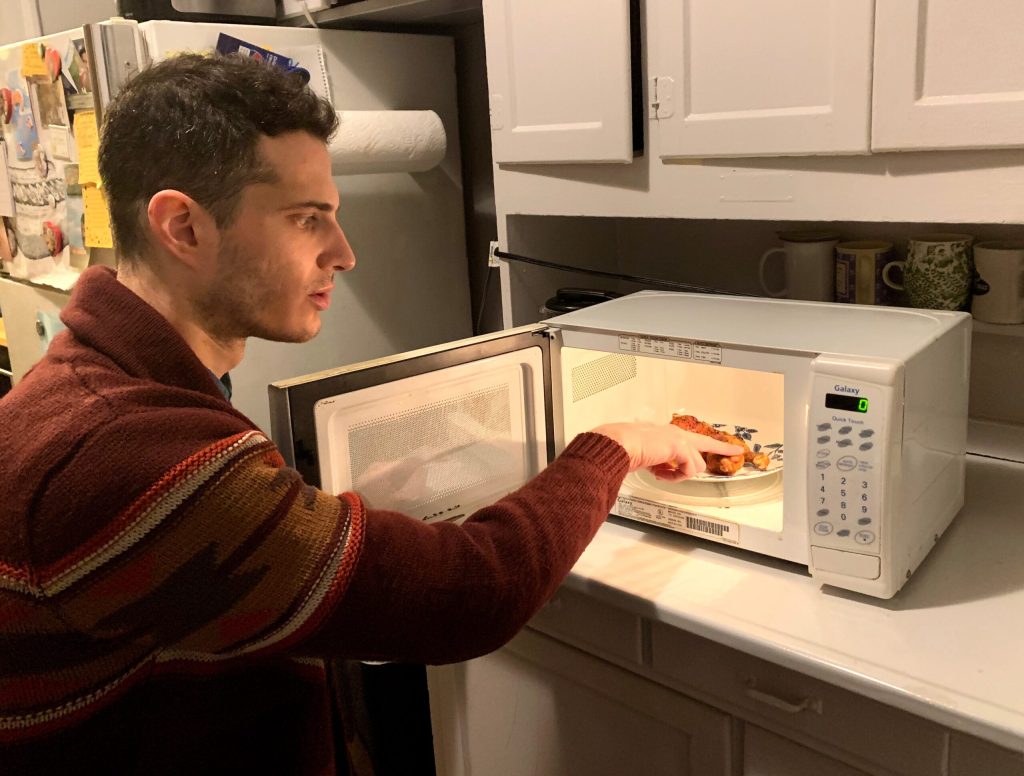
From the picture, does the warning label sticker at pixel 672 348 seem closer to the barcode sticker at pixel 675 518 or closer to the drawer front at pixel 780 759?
the barcode sticker at pixel 675 518

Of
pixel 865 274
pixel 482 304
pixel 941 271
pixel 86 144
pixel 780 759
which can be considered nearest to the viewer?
pixel 780 759

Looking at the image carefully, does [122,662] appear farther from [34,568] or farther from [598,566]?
[598,566]

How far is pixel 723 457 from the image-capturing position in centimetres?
132

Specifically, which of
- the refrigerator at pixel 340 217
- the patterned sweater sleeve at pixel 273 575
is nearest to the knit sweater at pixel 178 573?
the patterned sweater sleeve at pixel 273 575

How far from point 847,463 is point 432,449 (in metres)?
0.52

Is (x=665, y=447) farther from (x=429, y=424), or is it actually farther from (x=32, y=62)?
(x=32, y=62)

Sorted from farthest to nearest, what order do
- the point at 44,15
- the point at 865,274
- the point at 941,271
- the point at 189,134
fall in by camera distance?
the point at 44,15, the point at 865,274, the point at 941,271, the point at 189,134

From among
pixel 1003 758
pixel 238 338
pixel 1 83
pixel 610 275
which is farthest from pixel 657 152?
pixel 1 83

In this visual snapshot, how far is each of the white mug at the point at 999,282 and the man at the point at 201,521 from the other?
848 millimetres

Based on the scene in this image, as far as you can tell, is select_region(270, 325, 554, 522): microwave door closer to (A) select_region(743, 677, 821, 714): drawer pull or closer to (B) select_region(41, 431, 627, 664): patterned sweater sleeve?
(B) select_region(41, 431, 627, 664): patterned sweater sleeve

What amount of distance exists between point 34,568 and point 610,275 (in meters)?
1.14

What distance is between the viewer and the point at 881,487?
3.34ft

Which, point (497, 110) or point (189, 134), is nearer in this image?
point (189, 134)

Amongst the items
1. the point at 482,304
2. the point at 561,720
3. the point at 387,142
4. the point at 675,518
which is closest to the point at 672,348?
the point at 675,518
